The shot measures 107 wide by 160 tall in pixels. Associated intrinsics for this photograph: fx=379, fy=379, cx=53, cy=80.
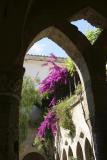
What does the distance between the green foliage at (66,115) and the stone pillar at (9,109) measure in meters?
9.02

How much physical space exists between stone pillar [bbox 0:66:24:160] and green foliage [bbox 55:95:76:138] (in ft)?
29.6

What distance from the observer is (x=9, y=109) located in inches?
179

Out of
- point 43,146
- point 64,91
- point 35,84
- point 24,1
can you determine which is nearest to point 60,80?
point 64,91

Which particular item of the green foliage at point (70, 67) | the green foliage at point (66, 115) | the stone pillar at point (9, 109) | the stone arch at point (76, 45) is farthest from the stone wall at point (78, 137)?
the stone pillar at point (9, 109)

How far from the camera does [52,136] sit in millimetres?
16875

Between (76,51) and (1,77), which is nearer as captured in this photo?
(1,77)

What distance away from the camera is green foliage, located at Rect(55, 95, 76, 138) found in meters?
14.0

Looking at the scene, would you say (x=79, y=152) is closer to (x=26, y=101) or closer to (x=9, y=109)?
(x=26, y=101)

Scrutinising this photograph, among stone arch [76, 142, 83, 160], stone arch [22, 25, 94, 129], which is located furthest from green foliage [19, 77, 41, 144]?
stone arch [22, 25, 94, 129]

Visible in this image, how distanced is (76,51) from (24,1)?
4.35 feet

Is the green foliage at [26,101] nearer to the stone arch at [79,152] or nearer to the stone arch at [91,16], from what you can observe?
the stone arch at [79,152]

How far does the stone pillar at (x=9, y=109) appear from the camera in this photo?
174 inches

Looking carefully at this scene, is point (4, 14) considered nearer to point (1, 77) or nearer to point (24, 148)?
point (1, 77)

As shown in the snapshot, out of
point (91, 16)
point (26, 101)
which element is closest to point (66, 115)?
point (26, 101)
